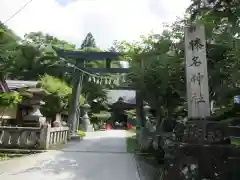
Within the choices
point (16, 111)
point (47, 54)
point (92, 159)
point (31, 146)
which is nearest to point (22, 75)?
point (47, 54)

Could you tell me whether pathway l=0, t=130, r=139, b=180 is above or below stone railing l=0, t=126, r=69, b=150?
below

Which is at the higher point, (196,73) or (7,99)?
(196,73)

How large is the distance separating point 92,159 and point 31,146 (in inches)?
121

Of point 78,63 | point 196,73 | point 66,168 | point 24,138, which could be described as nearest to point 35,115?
point 24,138

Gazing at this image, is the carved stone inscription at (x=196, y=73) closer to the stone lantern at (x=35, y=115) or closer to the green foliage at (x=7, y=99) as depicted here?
the green foliage at (x=7, y=99)

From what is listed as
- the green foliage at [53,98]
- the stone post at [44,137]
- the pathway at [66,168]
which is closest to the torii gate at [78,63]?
the green foliage at [53,98]

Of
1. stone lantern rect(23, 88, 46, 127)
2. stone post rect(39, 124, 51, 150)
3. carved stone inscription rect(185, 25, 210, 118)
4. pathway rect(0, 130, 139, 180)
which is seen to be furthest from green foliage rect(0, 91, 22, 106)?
carved stone inscription rect(185, 25, 210, 118)

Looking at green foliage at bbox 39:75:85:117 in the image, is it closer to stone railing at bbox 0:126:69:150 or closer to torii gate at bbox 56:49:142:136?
torii gate at bbox 56:49:142:136

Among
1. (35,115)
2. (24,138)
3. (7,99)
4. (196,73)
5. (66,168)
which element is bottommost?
(66,168)

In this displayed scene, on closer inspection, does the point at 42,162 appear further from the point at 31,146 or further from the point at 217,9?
the point at 217,9

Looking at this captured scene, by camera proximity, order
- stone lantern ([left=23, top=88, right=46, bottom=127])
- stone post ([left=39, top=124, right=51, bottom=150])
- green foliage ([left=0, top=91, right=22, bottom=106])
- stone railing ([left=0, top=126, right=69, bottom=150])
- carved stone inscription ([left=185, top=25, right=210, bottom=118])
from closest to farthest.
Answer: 1. carved stone inscription ([left=185, top=25, right=210, bottom=118])
2. green foliage ([left=0, top=91, right=22, bottom=106])
3. stone railing ([left=0, top=126, right=69, bottom=150])
4. stone post ([left=39, top=124, right=51, bottom=150])
5. stone lantern ([left=23, top=88, right=46, bottom=127])

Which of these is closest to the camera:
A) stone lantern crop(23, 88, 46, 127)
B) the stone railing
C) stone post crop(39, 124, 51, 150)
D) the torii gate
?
the stone railing

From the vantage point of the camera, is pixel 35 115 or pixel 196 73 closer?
pixel 196 73

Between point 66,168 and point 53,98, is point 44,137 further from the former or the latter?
point 53,98
